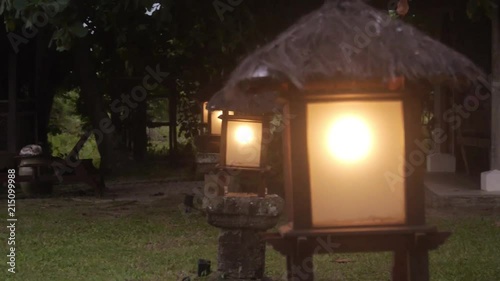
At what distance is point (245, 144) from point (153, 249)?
2446 mm

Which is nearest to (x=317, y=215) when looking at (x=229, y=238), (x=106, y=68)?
(x=229, y=238)

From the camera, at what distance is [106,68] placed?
61.8ft

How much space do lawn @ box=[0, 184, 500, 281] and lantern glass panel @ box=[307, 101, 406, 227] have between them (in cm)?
331

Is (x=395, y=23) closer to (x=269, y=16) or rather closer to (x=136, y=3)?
(x=136, y=3)

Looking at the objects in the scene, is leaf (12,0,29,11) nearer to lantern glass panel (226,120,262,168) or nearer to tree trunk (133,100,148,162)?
lantern glass panel (226,120,262,168)

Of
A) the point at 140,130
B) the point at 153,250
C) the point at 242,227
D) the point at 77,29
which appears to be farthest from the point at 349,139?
the point at 140,130

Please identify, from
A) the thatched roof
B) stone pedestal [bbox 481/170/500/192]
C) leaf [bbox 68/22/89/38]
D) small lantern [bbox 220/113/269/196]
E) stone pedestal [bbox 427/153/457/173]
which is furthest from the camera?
stone pedestal [bbox 427/153/457/173]

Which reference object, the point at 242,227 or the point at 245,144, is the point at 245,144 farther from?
the point at 242,227

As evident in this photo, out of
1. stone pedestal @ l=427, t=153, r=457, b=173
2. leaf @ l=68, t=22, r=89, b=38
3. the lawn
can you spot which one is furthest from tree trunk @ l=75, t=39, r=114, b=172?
leaf @ l=68, t=22, r=89, b=38

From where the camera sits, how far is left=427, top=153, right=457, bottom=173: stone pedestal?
568 inches

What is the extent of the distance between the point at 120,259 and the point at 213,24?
3541 millimetres

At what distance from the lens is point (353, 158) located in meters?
3.88

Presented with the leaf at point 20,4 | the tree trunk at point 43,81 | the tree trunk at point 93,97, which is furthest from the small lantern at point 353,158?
the tree trunk at point 43,81

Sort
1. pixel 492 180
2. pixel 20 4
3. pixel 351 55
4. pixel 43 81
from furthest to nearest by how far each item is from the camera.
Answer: pixel 43 81 → pixel 492 180 → pixel 20 4 → pixel 351 55
